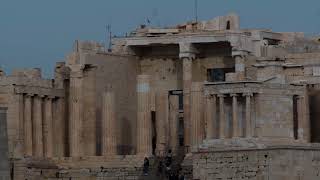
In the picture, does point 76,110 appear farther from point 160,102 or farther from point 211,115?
point 211,115

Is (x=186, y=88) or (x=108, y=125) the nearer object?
(x=108, y=125)

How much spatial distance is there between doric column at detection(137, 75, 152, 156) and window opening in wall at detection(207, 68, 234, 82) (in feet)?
11.1

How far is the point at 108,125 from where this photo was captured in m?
96.8

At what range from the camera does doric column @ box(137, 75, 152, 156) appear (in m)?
96.1

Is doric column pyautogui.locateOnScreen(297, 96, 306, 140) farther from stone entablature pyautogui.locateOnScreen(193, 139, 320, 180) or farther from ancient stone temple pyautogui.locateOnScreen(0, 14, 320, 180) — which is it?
stone entablature pyautogui.locateOnScreen(193, 139, 320, 180)

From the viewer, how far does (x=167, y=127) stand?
97625mm

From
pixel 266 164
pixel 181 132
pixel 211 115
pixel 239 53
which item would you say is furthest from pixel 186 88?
pixel 266 164

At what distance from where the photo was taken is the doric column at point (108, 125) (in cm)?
9650

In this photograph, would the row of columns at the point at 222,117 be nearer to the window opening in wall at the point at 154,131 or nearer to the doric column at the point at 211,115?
the doric column at the point at 211,115

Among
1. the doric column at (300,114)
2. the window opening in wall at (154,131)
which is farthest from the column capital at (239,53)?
the doric column at (300,114)

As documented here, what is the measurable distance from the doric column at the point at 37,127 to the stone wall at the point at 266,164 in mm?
12365

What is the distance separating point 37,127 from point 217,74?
29.8 ft

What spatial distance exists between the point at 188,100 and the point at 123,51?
4573mm

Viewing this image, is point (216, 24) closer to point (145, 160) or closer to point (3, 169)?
point (145, 160)
